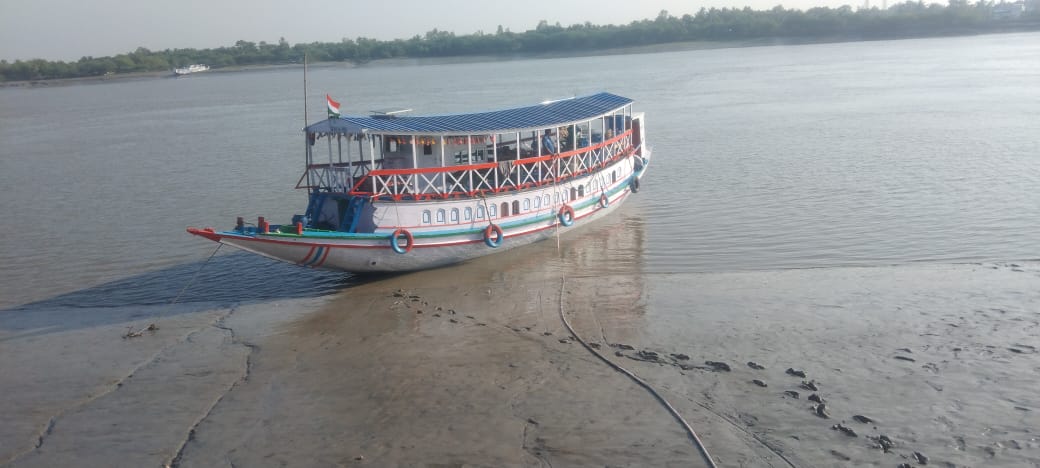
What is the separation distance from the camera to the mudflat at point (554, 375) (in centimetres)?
1059

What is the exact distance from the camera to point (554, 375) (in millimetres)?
12812

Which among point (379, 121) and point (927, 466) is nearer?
point (927, 466)

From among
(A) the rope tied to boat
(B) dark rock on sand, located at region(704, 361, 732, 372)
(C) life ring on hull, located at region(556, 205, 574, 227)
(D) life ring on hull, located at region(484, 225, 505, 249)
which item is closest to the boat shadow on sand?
(A) the rope tied to boat

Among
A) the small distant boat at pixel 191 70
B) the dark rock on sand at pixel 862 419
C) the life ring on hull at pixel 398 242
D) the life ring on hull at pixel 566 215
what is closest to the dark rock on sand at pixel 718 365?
the dark rock on sand at pixel 862 419

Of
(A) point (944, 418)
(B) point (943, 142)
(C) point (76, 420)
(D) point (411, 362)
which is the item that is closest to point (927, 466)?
(A) point (944, 418)

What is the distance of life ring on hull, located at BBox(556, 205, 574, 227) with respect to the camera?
852 inches

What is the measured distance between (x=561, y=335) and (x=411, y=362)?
254 centimetres

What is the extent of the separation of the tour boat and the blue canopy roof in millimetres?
28

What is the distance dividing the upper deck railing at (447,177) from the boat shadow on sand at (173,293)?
1.93 metres

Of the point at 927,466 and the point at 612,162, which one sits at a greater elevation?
the point at 612,162

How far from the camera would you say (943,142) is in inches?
1326

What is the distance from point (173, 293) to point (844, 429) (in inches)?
530

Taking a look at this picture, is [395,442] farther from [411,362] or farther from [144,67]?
[144,67]

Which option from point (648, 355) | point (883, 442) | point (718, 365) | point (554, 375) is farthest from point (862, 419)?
point (554, 375)
